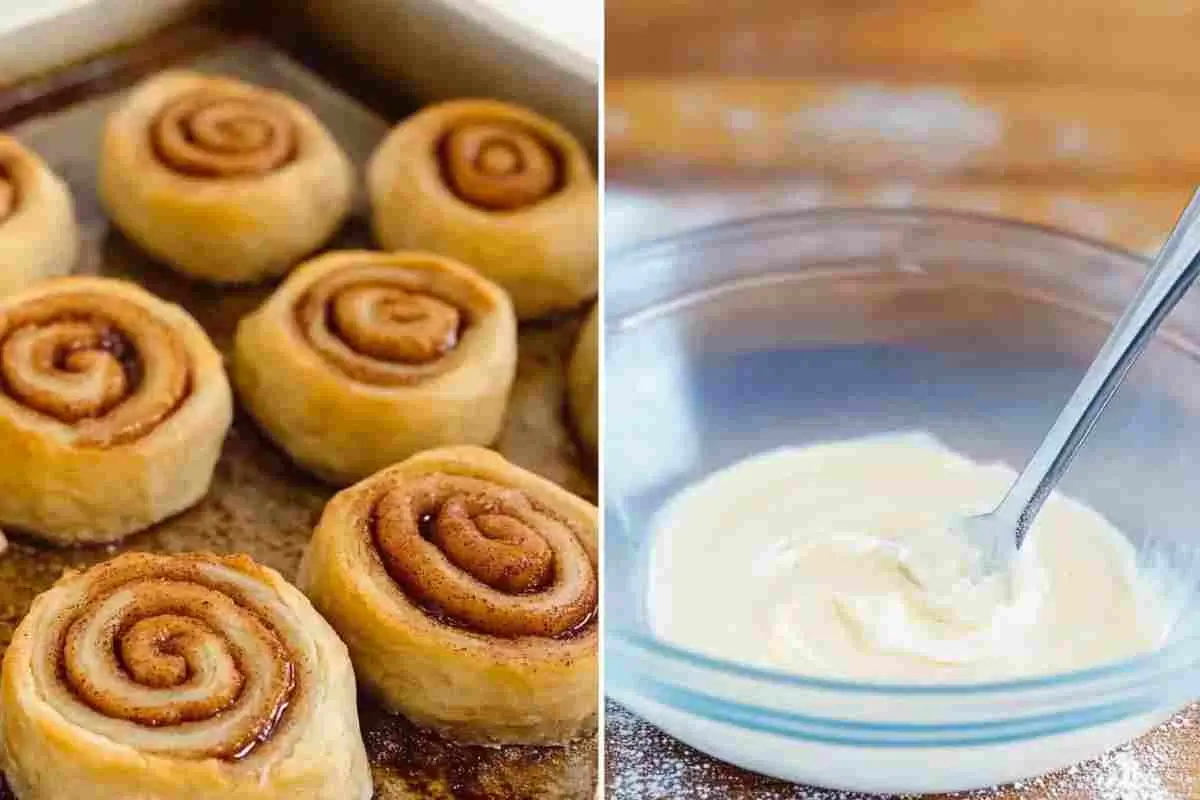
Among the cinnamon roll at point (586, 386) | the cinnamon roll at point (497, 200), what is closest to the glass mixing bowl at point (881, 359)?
the cinnamon roll at point (586, 386)

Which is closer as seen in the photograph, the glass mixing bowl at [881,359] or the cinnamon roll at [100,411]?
the glass mixing bowl at [881,359]

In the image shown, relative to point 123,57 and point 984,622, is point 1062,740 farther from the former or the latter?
point 123,57

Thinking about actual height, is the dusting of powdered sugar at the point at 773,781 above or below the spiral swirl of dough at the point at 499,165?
above

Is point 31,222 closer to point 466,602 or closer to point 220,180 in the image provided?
point 220,180

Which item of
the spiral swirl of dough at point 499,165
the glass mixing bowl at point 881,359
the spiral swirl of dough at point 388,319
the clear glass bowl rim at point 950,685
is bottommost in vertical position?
the spiral swirl of dough at point 388,319

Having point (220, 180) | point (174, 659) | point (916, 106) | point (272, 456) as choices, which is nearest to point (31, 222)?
point (220, 180)

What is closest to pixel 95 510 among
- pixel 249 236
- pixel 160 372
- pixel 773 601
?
pixel 160 372

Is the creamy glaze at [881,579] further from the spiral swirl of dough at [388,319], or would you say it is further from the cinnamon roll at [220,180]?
the cinnamon roll at [220,180]
